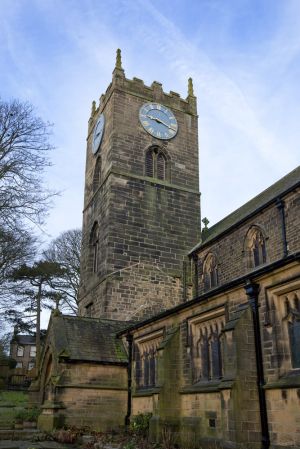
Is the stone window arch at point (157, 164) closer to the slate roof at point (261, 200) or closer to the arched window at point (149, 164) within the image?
the arched window at point (149, 164)

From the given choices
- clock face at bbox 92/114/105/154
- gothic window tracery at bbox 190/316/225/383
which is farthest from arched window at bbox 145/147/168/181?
gothic window tracery at bbox 190/316/225/383

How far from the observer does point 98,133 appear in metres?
26.8

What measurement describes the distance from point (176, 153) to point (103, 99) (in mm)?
5798

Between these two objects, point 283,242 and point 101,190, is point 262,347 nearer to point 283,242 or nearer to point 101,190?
point 283,242

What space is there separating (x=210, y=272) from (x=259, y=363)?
33.1 ft

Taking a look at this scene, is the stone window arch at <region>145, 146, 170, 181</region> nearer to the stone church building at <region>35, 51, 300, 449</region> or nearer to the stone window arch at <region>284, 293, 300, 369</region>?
the stone church building at <region>35, 51, 300, 449</region>

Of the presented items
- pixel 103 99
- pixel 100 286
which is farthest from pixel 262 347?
pixel 103 99

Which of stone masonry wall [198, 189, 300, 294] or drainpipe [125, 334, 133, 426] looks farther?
drainpipe [125, 334, 133, 426]

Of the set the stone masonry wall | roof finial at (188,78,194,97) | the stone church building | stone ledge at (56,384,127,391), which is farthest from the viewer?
roof finial at (188,78,194,97)

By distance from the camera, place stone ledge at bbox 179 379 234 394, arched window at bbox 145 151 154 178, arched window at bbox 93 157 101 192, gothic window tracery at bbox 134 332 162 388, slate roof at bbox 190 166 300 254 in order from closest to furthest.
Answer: stone ledge at bbox 179 379 234 394, gothic window tracery at bbox 134 332 162 388, slate roof at bbox 190 166 300 254, arched window at bbox 145 151 154 178, arched window at bbox 93 157 101 192

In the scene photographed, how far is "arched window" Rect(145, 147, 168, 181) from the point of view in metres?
24.5

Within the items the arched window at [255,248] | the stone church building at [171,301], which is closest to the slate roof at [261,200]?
the stone church building at [171,301]

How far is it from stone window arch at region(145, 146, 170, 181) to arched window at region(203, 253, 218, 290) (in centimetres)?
610

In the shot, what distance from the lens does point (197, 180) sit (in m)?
25.8
